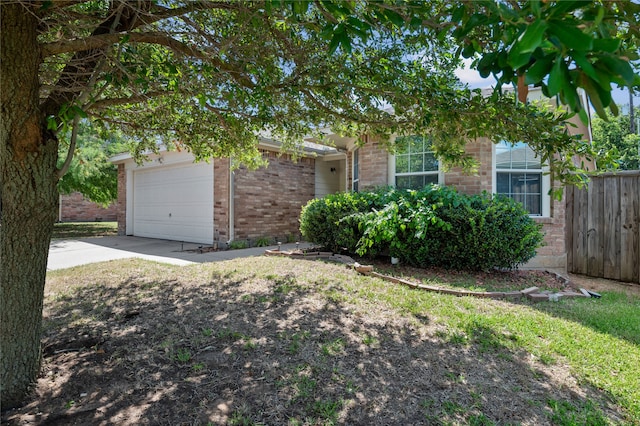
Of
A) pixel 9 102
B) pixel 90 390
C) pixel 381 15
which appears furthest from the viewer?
pixel 90 390

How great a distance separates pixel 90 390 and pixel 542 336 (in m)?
4.11

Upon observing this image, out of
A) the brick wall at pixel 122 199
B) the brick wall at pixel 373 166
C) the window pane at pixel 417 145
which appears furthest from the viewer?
the brick wall at pixel 122 199

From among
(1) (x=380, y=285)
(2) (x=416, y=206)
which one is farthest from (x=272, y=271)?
(2) (x=416, y=206)

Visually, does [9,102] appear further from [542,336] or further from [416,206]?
[416,206]

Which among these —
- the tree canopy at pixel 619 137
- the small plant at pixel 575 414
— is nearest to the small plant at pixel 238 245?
the small plant at pixel 575 414

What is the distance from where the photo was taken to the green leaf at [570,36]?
0.94 meters

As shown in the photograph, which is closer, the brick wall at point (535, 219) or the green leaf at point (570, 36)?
the green leaf at point (570, 36)

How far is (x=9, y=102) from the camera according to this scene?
230 cm

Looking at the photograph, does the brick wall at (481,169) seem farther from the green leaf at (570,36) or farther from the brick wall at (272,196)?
the green leaf at (570,36)

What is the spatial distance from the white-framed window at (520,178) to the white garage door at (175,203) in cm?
789

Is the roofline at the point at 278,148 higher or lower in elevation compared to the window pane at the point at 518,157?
higher

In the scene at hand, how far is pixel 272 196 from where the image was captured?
1087 centimetres

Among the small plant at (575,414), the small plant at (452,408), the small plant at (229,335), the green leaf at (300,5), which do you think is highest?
the green leaf at (300,5)

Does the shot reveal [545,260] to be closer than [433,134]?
No
